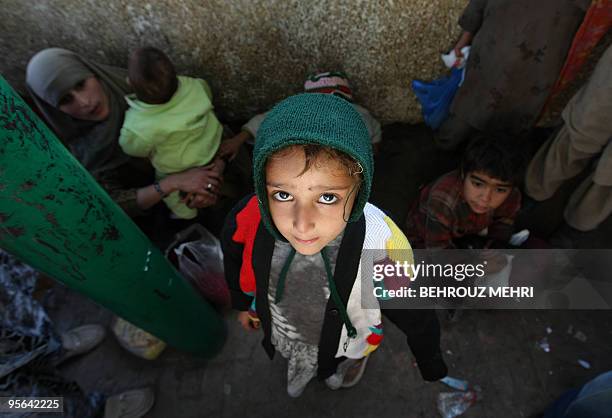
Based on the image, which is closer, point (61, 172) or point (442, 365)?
point (61, 172)

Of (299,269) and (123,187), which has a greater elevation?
(299,269)

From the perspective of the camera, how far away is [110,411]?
2057 millimetres

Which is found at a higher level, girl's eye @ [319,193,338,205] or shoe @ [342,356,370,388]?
girl's eye @ [319,193,338,205]

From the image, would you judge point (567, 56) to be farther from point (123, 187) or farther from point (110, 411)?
point (110, 411)

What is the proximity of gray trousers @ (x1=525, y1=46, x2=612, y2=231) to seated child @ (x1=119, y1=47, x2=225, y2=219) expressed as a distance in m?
2.03

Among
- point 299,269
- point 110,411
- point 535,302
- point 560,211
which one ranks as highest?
point 299,269

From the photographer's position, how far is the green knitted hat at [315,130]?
0.75 m

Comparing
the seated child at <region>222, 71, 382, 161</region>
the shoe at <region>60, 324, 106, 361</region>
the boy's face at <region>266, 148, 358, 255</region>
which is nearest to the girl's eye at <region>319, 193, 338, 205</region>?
the boy's face at <region>266, 148, 358, 255</region>

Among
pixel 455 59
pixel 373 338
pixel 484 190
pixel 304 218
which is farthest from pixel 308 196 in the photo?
pixel 455 59

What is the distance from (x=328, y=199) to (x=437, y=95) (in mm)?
A: 1970

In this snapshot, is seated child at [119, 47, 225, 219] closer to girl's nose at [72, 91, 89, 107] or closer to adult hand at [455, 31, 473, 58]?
girl's nose at [72, 91, 89, 107]

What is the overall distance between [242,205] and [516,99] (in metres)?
1.78

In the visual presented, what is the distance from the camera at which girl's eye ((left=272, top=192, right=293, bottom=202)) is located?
36.6 inches

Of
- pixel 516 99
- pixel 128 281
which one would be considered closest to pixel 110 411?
pixel 128 281
